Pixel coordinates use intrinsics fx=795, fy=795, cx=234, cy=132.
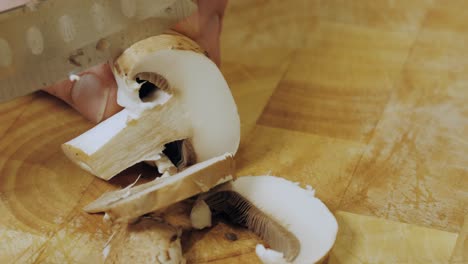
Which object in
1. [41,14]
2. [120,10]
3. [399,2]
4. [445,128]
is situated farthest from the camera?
[399,2]

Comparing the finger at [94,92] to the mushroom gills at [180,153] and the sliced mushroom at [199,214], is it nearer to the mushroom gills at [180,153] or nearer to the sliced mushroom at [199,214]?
the mushroom gills at [180,153]

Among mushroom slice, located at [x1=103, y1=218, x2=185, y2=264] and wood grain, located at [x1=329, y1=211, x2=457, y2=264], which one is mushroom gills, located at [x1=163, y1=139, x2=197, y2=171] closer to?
mushroom slice, located at [x1=103, y1=218, x2=185, y2=264]

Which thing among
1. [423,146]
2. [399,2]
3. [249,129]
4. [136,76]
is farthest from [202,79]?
[399,2]

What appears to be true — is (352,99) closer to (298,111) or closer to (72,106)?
(298,111)

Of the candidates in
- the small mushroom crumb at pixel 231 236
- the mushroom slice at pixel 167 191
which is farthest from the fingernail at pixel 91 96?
the small mushroom crumb at pixel 231 236

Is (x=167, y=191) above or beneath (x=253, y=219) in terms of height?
above

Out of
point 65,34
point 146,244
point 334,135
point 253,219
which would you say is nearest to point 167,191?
point 146,244

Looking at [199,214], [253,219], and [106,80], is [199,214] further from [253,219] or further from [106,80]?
[106,80]
